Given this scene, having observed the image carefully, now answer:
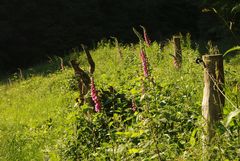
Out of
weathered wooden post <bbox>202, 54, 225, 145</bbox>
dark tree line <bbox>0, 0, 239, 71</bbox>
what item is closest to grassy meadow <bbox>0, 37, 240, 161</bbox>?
weathered wooden post <bbox>202, 54, 225, 145</bbox>

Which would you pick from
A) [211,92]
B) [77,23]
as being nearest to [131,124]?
[211,92]

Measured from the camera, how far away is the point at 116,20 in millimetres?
28531

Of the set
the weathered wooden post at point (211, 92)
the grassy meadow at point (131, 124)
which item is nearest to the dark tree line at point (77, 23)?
the grassy meadow at point (131, 124)

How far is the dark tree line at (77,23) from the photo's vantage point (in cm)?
2494

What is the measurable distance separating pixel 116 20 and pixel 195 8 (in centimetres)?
569

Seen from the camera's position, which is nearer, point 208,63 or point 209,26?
point 208,63

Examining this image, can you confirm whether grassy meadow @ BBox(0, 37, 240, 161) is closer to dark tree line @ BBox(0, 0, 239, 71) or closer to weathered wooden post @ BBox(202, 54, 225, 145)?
weathered wooden post @ BBox(202, 54, 225, 145)

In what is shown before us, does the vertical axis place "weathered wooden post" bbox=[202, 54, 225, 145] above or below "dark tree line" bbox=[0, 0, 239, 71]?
below

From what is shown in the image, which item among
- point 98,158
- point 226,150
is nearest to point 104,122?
point 98,158

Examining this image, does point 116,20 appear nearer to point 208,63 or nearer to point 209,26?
point 209,26

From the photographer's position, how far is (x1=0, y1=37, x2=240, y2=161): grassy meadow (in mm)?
3928

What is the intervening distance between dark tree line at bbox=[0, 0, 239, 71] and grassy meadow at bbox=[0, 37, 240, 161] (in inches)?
565

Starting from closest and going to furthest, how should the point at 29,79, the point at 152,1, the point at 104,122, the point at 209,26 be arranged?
1. the point at 104,122
2. the point at 29,79
3. the point at 209,26
4. the point at 152,1

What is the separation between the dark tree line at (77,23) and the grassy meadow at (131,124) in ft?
47.1
